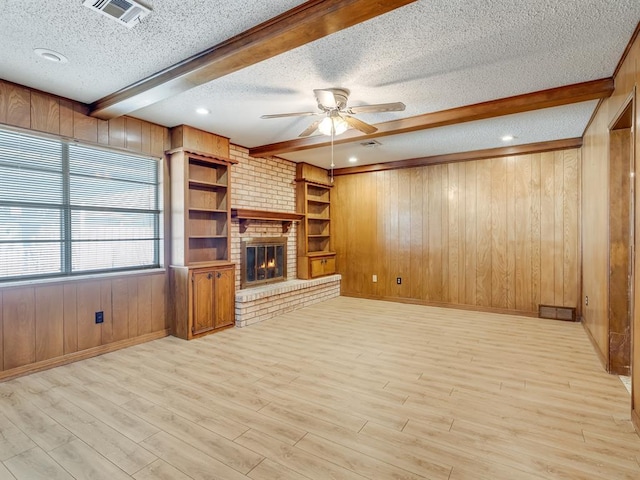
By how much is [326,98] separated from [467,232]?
12.5 feet

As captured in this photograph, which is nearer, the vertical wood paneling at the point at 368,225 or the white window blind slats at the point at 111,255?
the white window blind slats at the point at 111,255

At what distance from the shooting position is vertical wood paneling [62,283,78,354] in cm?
333

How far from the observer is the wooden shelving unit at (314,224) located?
20.2 ft

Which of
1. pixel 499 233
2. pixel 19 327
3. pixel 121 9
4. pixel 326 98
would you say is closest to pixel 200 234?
pixel 19 327

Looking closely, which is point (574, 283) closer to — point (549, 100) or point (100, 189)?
point (549, 100)

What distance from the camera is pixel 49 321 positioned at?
3.21m

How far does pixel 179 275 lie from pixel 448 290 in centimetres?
425

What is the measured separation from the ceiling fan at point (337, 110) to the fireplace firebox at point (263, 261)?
7.54 feet

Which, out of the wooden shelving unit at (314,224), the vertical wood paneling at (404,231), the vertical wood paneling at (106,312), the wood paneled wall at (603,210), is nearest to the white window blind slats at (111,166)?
the vertical wood paneling at (106,312)

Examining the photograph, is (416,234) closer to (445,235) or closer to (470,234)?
(445,235)

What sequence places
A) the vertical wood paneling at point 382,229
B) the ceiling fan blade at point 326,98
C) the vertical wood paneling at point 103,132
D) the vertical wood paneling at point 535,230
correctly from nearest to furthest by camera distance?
the ceiling fan blade at point 326,98 < the vertical wood paneling at point 103,132 < the vertical wood paneling at point 535,230 < the vertical wood paneling at point 382,229

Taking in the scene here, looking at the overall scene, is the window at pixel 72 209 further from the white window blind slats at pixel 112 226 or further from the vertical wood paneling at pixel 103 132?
the vertical wood paneling at pixel 103 132

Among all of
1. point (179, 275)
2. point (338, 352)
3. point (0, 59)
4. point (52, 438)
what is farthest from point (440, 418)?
point (0, 59)

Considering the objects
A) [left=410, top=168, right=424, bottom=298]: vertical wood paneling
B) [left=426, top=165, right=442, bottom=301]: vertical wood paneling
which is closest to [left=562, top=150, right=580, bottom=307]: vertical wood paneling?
[left=426, top=165, right=442, bottom=301]: vertical wood paneling
